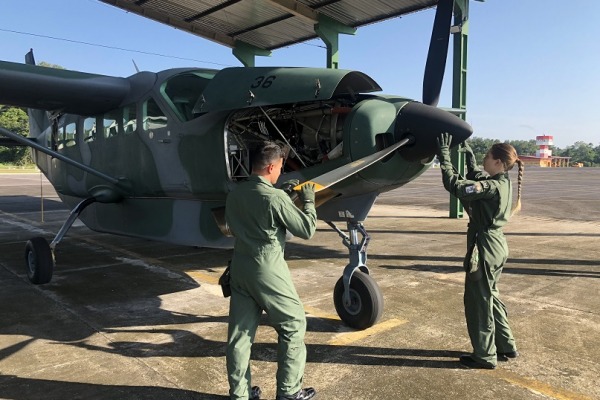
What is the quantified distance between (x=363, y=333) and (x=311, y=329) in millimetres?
543

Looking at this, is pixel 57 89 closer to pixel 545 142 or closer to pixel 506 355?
pixel 506 355

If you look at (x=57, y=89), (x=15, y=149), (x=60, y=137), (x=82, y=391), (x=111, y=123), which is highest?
(x=15, y=149)

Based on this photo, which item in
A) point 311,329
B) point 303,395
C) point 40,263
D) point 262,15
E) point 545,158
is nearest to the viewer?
point 303,395

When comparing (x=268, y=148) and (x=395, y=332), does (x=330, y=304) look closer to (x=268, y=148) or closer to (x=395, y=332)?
(x=395, y=332)

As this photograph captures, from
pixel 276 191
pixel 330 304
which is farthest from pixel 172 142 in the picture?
pixel 276 191

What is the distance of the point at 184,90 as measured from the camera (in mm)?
6484

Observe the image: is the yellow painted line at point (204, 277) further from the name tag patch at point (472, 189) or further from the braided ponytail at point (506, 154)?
the braided ponytail at point (506, 154)

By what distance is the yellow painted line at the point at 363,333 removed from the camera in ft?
14.1

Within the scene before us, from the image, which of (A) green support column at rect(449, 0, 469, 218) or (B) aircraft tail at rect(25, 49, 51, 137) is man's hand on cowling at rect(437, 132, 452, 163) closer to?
(A) green support column at rect(449, 0, 469, 218)

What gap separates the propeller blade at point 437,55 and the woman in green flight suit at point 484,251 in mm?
1517

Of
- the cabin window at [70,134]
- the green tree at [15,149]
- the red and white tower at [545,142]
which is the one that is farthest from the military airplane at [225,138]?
the red and white tower at [545,142]

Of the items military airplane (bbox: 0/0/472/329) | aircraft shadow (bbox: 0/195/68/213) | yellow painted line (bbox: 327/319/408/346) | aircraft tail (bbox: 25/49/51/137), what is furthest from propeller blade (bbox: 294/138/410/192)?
aircraft shadow (bbox: 0/195/68/213)

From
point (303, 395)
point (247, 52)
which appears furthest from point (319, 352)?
point (247, 52)

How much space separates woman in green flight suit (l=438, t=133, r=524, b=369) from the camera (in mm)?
3633
